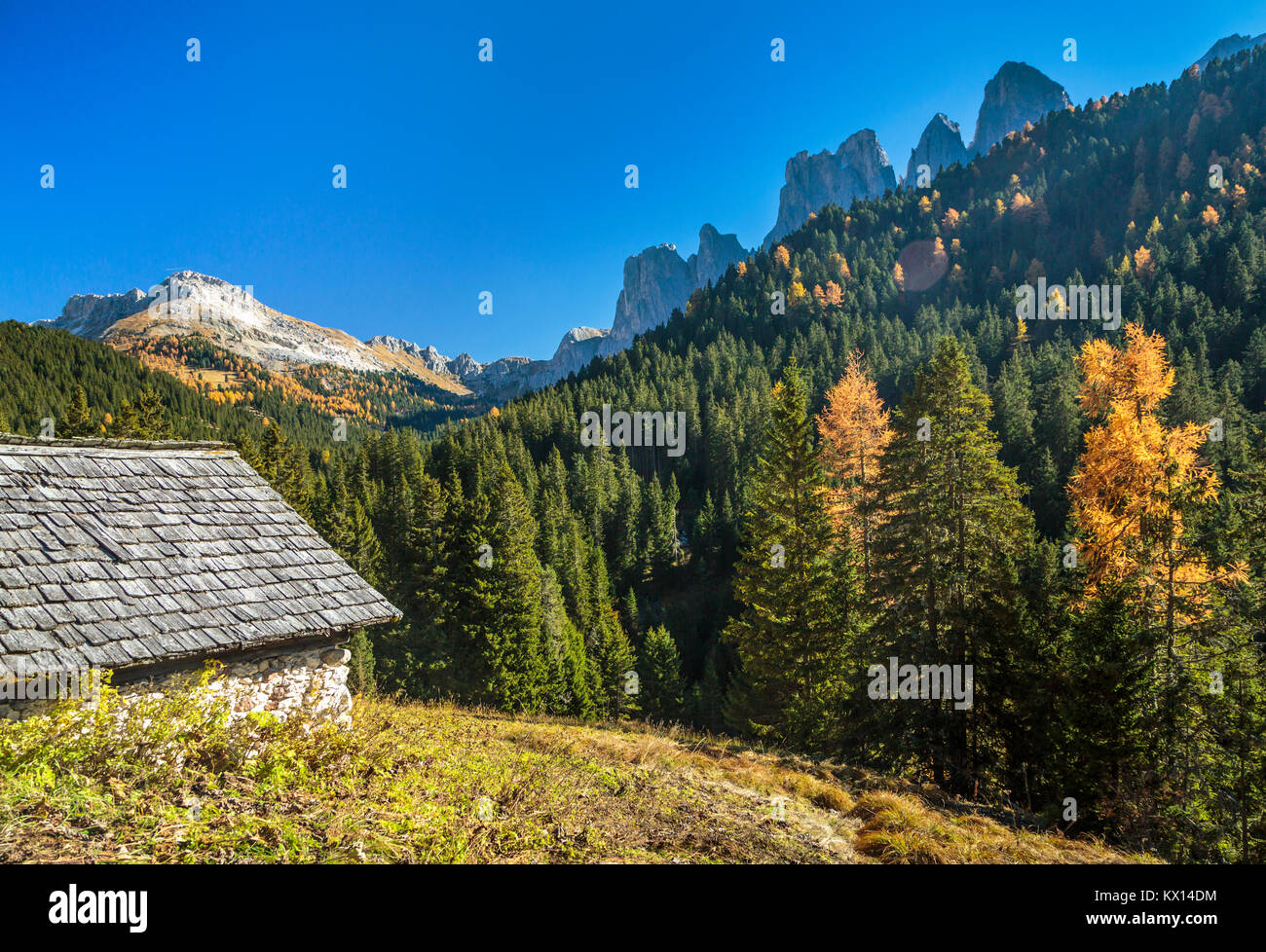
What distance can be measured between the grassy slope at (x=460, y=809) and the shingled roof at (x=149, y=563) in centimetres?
113

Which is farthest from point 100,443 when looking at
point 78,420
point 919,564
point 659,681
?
point 659,681

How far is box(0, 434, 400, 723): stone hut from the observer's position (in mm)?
6066

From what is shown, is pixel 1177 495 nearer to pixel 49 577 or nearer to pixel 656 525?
pixel 49 577

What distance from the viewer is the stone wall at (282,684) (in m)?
6.91

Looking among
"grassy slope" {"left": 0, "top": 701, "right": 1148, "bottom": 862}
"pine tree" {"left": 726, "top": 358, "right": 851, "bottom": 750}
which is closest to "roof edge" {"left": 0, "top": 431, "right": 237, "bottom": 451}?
"grassy slope" {"left": 0, "top": 701, "right": 1148, "bottom": 862}

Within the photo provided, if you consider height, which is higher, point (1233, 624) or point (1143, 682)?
point (1233, 624)

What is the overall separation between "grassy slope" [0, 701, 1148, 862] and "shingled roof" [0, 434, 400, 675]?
113 cm

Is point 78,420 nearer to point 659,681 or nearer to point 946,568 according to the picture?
point 659,681

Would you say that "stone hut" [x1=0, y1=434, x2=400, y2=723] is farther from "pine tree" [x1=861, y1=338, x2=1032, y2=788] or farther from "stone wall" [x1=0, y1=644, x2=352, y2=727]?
"pine tree" [x1=861, y1=338, x2=1032, y2=788]

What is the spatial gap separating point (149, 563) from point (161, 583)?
0.41m
